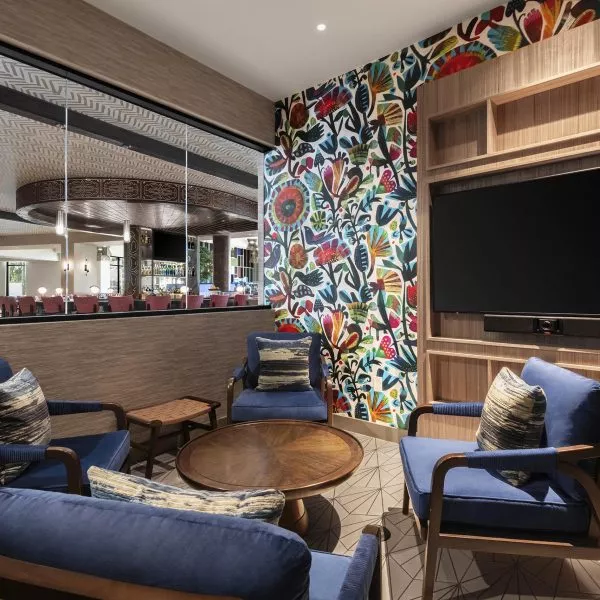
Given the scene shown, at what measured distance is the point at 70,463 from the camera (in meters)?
1.79

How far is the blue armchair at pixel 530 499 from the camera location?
1.55 meters

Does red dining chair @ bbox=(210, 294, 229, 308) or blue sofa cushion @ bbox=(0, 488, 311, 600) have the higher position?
red dining chair @ bbox=(210, 294, 229, 308)

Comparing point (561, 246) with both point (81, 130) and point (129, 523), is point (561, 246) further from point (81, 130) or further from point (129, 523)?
point (81, 130)

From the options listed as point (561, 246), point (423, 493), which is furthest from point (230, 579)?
point (561, 246)

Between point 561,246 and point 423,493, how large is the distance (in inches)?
74.8

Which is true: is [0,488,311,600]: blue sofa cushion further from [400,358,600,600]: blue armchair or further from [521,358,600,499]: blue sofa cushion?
[521,358,600,499]: blue sofa cushion

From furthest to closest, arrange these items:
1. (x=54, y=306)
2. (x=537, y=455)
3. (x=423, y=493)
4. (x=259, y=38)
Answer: (x=259, y=38) < (x=54, y=306) < (x=423, y=493) < (x=537, y=455)

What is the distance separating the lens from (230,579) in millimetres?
639

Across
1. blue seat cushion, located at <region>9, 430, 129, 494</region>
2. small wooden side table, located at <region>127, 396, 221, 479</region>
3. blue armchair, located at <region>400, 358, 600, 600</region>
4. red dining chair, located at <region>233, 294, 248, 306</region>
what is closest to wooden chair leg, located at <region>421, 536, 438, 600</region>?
blue armchair, located at <region>400, 358, 600, 600</region>

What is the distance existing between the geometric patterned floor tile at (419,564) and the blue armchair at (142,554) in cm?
145

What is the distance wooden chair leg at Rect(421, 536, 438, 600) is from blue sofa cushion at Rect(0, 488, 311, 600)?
1.13 meters

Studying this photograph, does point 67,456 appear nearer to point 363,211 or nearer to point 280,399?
point 280,399

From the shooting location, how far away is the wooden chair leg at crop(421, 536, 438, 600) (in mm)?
1611

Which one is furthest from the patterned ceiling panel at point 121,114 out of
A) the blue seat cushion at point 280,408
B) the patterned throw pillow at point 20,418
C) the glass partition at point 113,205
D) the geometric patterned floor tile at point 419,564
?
the geometric patterned floor tile at point 419,564
